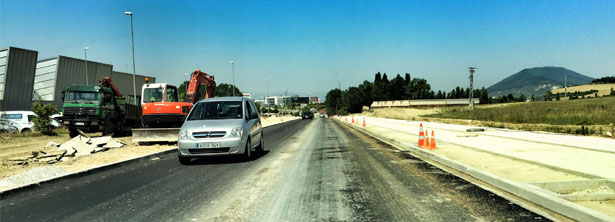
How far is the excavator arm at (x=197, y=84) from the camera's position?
67.1 ft

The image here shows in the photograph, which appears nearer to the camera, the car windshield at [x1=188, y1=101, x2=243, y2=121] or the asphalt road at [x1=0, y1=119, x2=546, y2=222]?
the asphalt road at [x1=0, y1=119, x2=546, y2=222]

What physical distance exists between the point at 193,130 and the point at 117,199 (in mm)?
3817

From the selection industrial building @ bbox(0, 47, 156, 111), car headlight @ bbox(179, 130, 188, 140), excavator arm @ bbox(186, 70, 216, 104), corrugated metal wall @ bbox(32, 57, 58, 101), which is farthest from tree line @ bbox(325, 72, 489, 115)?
car headlight @ bbox(179, 130, 188, 140)

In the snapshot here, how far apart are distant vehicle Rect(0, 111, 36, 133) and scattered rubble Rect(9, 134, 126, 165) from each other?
415 inches

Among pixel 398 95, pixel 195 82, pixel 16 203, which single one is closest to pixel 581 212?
pixel 16 203

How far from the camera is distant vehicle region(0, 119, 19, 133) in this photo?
2309 cm

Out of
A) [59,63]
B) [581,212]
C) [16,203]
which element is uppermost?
[59,63]

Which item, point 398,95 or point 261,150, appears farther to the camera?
point 398,95

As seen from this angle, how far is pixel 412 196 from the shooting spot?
596 centimetres

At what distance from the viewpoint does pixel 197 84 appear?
21.2 m

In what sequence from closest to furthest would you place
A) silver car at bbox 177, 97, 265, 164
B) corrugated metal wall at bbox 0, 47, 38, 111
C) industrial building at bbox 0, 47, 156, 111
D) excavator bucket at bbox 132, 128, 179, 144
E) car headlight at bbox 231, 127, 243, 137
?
1. silver car at bbox 177, 97, 265, 164
2. car headlight at bbox 231, 127, 243, 137
3. excavator bucket at bbox 132, 128, 179, 144
4. corrugated metal wall at bbox 0, 47, 38, 111
5. industrial building at bbox 0, 47, 156, 111

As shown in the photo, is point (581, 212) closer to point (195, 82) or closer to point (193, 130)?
point (193, 130)

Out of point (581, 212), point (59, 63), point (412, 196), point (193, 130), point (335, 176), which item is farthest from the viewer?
point (59, 63)

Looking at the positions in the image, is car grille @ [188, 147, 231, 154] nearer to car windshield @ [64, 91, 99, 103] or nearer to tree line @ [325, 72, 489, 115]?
car windshield @ [64, 91, 99, 103]
